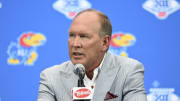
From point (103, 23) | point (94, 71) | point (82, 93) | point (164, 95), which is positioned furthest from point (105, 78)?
point (164, 95)

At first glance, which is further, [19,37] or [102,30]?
[19,37]

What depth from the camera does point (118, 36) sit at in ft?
13.5

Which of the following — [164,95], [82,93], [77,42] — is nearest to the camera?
[82,93]

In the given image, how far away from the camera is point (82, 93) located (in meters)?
1.94

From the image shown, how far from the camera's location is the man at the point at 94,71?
2445mm

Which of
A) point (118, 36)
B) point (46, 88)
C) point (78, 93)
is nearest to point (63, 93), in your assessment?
point (46, 88)

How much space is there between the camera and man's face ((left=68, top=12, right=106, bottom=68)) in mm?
2406

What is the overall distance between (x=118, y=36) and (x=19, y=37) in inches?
42.7

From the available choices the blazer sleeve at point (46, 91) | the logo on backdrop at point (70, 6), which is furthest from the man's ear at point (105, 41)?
the logo on backdrop at point (70, 6)

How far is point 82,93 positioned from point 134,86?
2.16 ft

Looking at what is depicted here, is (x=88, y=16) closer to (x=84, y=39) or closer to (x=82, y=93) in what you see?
(x=84, y=39)

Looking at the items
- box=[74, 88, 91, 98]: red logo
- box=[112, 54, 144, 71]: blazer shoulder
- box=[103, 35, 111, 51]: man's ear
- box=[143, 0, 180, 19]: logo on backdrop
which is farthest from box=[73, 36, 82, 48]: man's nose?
box=[143, 0, 180, 19]: logo on backdrop

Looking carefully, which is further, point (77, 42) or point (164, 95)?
point (164, 95)

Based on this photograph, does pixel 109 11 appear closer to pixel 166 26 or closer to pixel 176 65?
pixel 166 26
